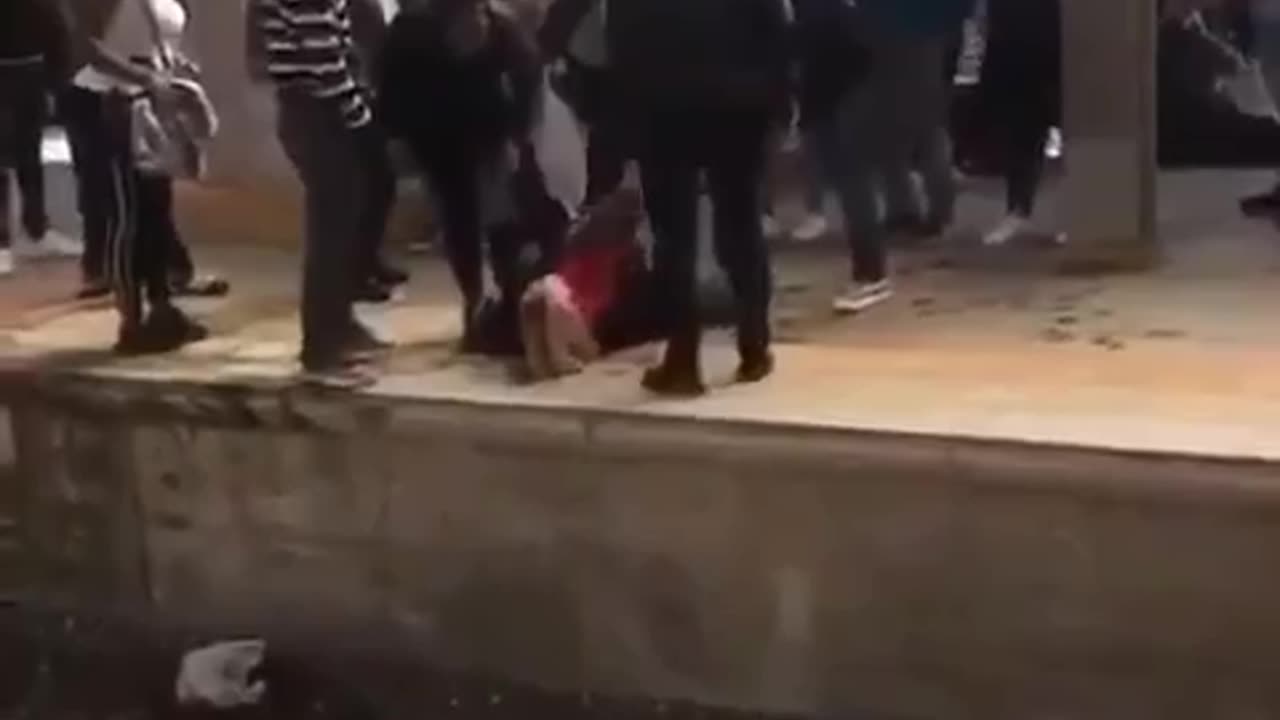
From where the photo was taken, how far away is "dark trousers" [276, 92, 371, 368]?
2359mm

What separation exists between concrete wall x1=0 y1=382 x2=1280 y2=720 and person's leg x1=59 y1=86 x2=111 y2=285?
29 centimetres

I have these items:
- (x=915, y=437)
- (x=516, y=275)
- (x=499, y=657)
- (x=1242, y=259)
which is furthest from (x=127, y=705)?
(x=1242, y=259)

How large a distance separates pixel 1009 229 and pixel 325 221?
1.04m

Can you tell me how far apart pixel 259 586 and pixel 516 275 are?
1.45ft

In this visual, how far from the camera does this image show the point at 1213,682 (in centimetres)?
212

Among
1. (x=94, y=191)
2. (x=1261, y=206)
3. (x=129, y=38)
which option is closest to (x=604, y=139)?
(x=129, y=38)

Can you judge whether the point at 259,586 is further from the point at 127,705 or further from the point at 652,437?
the point at 652,437

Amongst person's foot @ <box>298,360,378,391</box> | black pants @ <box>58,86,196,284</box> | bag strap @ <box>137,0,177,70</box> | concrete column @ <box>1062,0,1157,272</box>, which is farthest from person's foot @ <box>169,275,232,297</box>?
concrete column @ <box>1062,0,1157,272</box>

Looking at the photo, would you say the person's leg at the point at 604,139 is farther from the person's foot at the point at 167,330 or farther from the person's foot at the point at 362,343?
the person's foot at the point at 167,330

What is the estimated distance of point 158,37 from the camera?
273cm

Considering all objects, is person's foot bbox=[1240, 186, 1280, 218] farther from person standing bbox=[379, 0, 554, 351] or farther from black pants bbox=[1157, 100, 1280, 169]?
person standing bbox=[379, 0, 554, 351]

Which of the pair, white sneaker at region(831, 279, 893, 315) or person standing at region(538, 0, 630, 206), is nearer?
person standing at region(538, 0, 630, 206)

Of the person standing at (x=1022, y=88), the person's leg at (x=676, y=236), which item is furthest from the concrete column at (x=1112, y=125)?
the person's leg at (x=676, y=236)

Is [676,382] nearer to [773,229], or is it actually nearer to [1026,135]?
[773,229]
